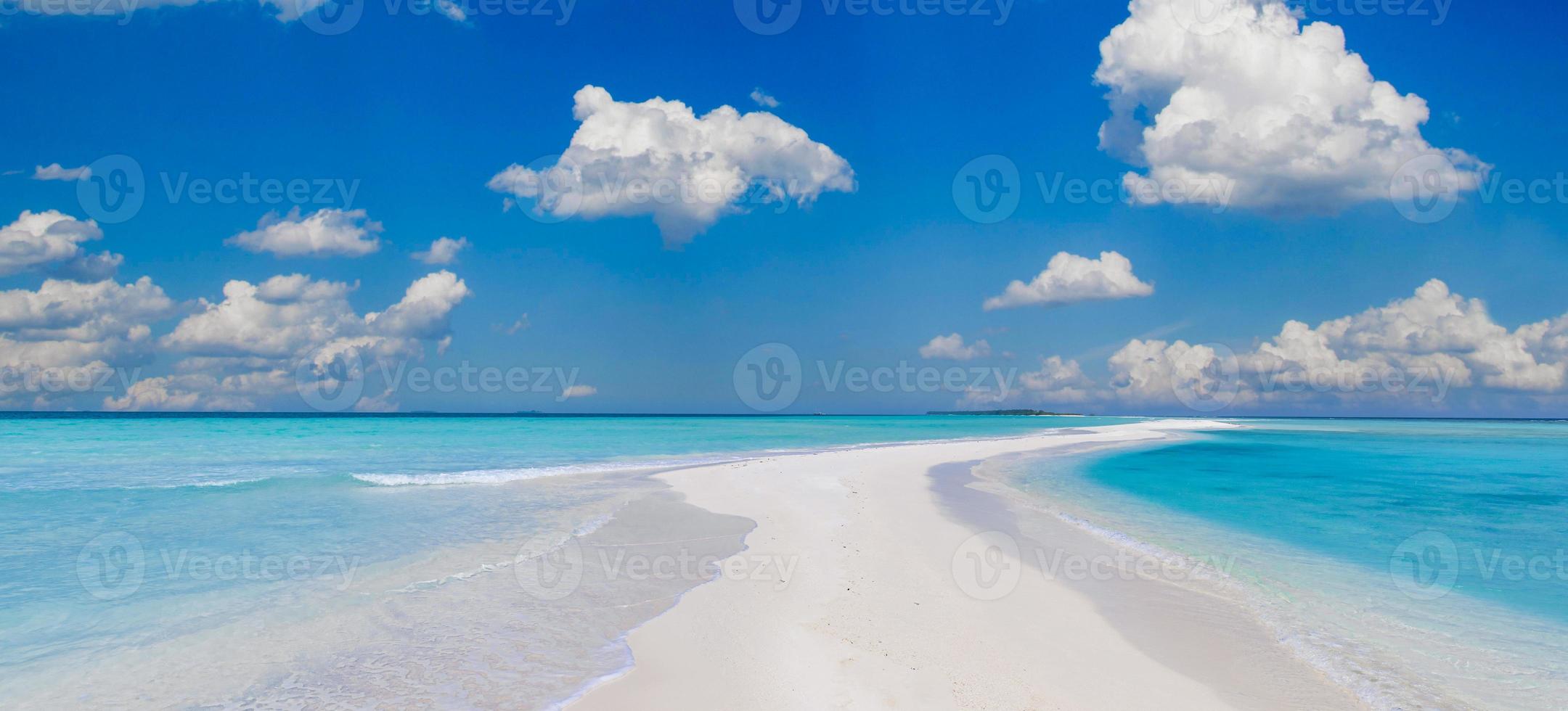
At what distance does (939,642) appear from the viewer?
720cm

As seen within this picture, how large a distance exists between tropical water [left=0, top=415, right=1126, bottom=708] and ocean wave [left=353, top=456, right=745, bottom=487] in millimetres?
595

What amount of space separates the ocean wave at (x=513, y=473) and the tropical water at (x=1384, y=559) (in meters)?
13.6

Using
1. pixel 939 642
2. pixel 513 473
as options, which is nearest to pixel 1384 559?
pixel 939 642

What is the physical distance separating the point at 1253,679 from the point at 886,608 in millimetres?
3439

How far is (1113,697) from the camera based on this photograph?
5980mm

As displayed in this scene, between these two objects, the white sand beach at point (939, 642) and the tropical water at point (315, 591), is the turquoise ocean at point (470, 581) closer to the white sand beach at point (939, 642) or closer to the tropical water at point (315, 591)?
the tropical water at point (315, 591)

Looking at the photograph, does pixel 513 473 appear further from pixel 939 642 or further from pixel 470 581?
pixel 939 642

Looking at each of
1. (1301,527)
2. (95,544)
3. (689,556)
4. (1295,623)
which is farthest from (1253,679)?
(95,544)

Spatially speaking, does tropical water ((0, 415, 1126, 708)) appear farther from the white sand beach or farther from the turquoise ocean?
the white sand beach

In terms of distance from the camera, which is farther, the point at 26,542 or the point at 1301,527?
the point at 1301,527

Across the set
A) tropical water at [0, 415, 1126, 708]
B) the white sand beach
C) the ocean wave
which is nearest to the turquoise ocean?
tropical water at [0, 415, 1126, 708]

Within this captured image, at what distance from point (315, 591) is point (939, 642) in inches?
295

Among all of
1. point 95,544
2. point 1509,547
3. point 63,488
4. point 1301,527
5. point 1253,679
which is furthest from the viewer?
point 63,488

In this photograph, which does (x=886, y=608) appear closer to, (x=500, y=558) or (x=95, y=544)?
(x=500, y=558)
